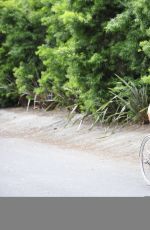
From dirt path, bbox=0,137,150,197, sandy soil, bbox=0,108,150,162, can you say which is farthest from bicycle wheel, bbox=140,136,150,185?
sandy soil, bbox=0,108,150,162

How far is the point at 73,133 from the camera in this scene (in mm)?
16344

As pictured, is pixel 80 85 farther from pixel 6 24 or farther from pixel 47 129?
pixel 6 24

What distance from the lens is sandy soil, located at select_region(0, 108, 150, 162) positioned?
13.3m

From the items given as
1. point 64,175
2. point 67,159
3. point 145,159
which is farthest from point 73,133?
point 145,159

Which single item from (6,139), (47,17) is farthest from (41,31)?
(6,139)

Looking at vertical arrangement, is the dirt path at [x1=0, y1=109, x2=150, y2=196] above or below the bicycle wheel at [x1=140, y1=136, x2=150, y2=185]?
below

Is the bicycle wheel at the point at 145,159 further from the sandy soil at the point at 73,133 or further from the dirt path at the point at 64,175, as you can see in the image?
the sandy soil at the point at 73,133

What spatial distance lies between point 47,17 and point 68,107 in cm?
306

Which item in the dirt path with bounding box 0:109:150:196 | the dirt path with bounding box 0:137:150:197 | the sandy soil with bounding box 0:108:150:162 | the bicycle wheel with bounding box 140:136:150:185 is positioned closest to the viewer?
the dirt path with bounding box 0:137:150:197

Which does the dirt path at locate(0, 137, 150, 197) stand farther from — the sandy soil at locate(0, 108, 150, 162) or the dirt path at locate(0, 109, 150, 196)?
the sandy soil at locate(0, 108, 150, 162)

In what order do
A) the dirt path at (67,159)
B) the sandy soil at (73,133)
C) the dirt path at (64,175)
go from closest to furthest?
the dirt path at (64,175), the dirt path at (67,159), the sandy soil at (73,133)

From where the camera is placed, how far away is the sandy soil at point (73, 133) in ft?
43.8

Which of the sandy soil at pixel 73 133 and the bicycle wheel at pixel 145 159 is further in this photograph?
the sandy soil at pixel 73 133

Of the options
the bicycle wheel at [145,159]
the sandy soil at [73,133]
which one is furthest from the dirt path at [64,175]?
the sandy soil at [73,133]
